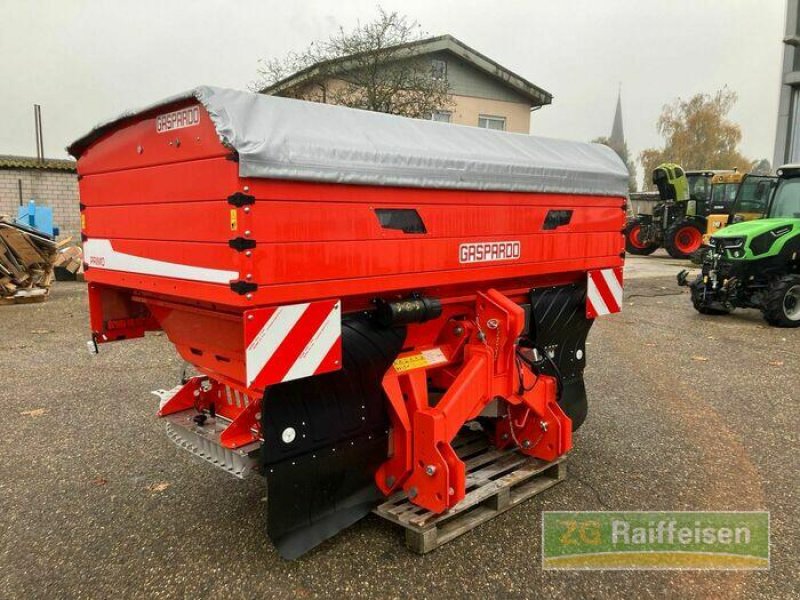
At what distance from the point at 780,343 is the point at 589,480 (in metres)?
5.39

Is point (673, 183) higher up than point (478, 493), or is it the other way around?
point (673, 183)

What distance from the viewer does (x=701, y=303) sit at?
9.44 meters

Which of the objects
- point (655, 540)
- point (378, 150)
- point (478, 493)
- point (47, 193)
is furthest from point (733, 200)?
point (47, 193)

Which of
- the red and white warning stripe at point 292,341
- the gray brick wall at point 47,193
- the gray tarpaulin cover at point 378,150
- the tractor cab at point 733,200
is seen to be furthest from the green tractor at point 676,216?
the red and white warning stripe at point 292,341

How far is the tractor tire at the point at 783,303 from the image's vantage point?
8570 mm

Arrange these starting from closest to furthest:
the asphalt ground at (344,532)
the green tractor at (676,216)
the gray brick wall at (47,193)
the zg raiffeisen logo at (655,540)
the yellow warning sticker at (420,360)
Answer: the asphalt ground at (344,532) → the zg raiffeisen logo at (655,540) → the yellow warning sticker at (420,360) → the gray brick wall at (47,193) → the green tractor at (676,216)

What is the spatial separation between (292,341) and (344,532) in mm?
1168

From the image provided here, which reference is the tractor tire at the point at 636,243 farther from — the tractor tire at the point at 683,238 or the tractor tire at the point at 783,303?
the tractor tire at the point at 783,303

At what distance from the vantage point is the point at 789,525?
3.18 meters

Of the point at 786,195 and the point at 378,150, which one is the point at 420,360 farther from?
the point at 786,195

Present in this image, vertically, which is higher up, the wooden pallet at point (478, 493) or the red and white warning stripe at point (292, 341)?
the red and white warning stripe at point (292, 341)

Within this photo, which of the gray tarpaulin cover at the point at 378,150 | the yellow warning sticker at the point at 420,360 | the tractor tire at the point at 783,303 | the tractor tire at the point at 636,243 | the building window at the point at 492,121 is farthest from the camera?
the building window at the point at 492,121

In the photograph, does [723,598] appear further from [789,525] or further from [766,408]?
[766,408]

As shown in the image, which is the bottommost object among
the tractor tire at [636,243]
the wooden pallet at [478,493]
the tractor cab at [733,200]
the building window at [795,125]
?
the wooden pallet at [478,493]
